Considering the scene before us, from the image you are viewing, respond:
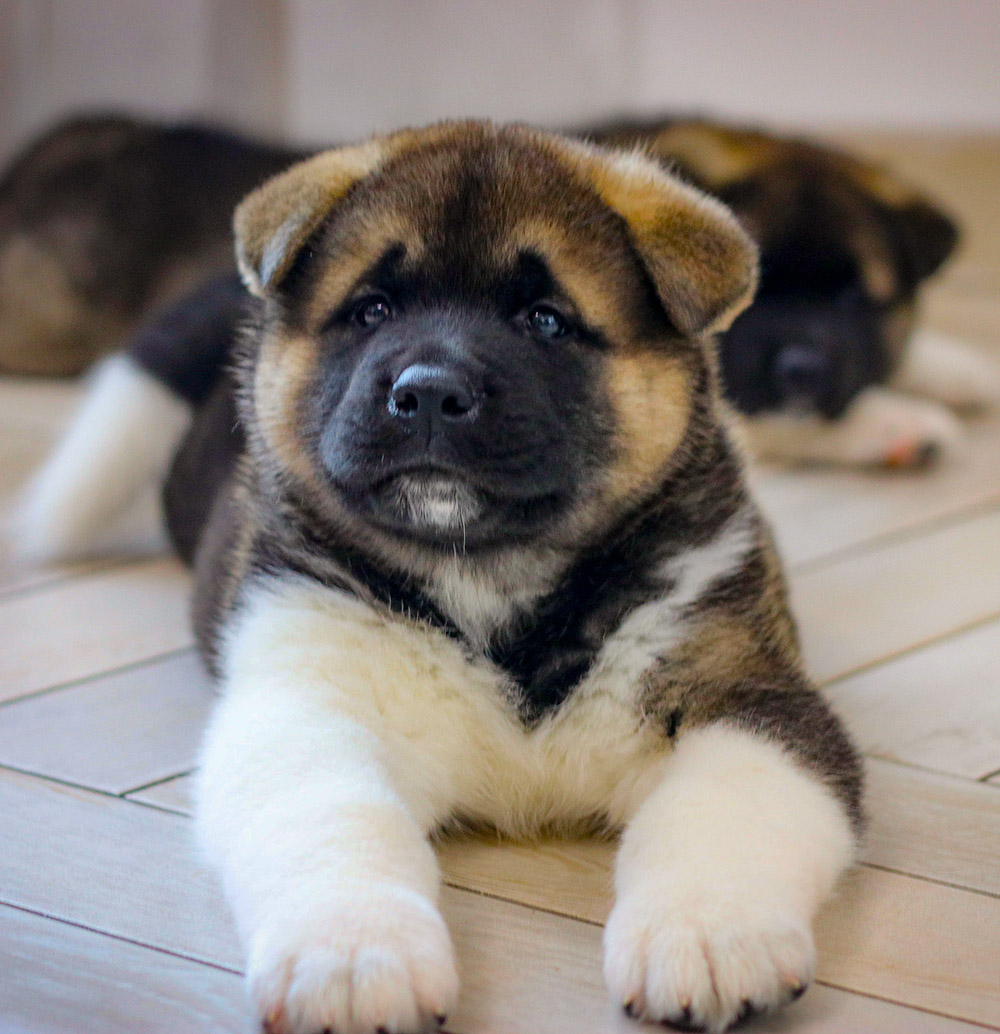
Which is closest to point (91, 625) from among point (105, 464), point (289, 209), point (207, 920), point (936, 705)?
point (105, 464)

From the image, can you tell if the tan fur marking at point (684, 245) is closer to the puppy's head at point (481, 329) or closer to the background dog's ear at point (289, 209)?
the puppy's head at point (481, 329)

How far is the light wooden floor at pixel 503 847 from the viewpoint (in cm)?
165

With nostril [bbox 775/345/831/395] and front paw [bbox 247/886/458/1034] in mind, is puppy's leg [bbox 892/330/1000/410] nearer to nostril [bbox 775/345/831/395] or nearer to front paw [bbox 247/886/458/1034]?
nostril [bbox 775/345/831/395]

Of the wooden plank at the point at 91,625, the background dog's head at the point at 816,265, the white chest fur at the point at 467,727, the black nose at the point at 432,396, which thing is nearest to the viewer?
the black nose at the point at 432,396

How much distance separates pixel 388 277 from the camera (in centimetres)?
218

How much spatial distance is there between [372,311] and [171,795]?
0.78 metres

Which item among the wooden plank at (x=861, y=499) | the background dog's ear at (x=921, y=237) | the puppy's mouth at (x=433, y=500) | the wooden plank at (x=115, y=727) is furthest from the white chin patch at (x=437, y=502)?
the background dog's ear at (x=921, y=237)

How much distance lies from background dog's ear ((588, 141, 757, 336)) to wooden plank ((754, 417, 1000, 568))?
1.40 metres

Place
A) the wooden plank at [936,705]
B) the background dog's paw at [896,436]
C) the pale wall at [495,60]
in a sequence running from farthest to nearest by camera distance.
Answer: the pale wall at [495,60] < the background dog's paw at [896,436] < the wooden plank at [936,705]

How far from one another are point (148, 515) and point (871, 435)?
2173 millimetres

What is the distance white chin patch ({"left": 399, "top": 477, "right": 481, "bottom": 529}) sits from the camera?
2.02m

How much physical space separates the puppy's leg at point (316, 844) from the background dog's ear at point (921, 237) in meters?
3.41

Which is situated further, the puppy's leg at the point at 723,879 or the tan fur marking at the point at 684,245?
the tan fur marking at the point at 684,245

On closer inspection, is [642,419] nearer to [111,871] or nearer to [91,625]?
[111,871]
